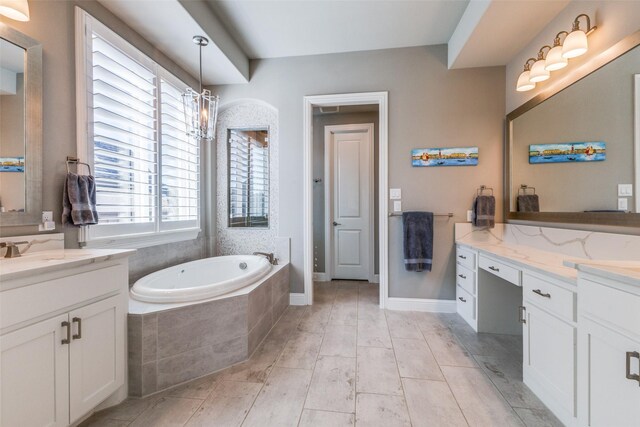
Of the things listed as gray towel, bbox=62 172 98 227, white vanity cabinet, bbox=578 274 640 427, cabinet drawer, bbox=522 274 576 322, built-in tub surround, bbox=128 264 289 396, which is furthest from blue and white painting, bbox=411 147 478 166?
gray towel, bbox=62 172 98 227

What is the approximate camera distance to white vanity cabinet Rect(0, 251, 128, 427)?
0.96 metres

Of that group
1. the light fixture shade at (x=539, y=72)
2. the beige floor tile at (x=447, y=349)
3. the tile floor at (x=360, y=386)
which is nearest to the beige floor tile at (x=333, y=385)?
the tile floor at (x=360, y=386)

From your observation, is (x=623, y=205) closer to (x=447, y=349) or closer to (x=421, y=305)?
(x=447, y=349)

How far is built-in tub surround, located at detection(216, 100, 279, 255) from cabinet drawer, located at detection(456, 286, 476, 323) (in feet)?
6.84

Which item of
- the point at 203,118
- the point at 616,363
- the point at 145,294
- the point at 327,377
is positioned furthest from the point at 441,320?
Answer: the point at 203,118

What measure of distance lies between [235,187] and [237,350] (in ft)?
6.39

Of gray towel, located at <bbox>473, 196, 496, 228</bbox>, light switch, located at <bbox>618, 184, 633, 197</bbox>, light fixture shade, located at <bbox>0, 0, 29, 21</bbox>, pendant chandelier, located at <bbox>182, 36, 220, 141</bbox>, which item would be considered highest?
light fixture shade, located at <bbox>0, 0, 29, 21</bbox>

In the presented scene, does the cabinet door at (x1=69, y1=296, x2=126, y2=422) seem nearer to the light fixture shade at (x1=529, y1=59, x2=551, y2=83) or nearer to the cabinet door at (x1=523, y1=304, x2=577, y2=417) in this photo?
the cabinet door at (x1=523, y1=304, x2=577, y2=417)

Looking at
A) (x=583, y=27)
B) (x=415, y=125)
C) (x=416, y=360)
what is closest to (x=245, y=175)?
(x=415, y=125)

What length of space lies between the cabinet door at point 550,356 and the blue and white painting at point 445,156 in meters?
1.60

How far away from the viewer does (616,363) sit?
1.00 m

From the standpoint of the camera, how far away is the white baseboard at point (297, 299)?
2.96 m

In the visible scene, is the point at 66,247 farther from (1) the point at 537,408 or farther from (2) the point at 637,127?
(2) the point at 637,127

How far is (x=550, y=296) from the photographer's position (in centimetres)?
139
